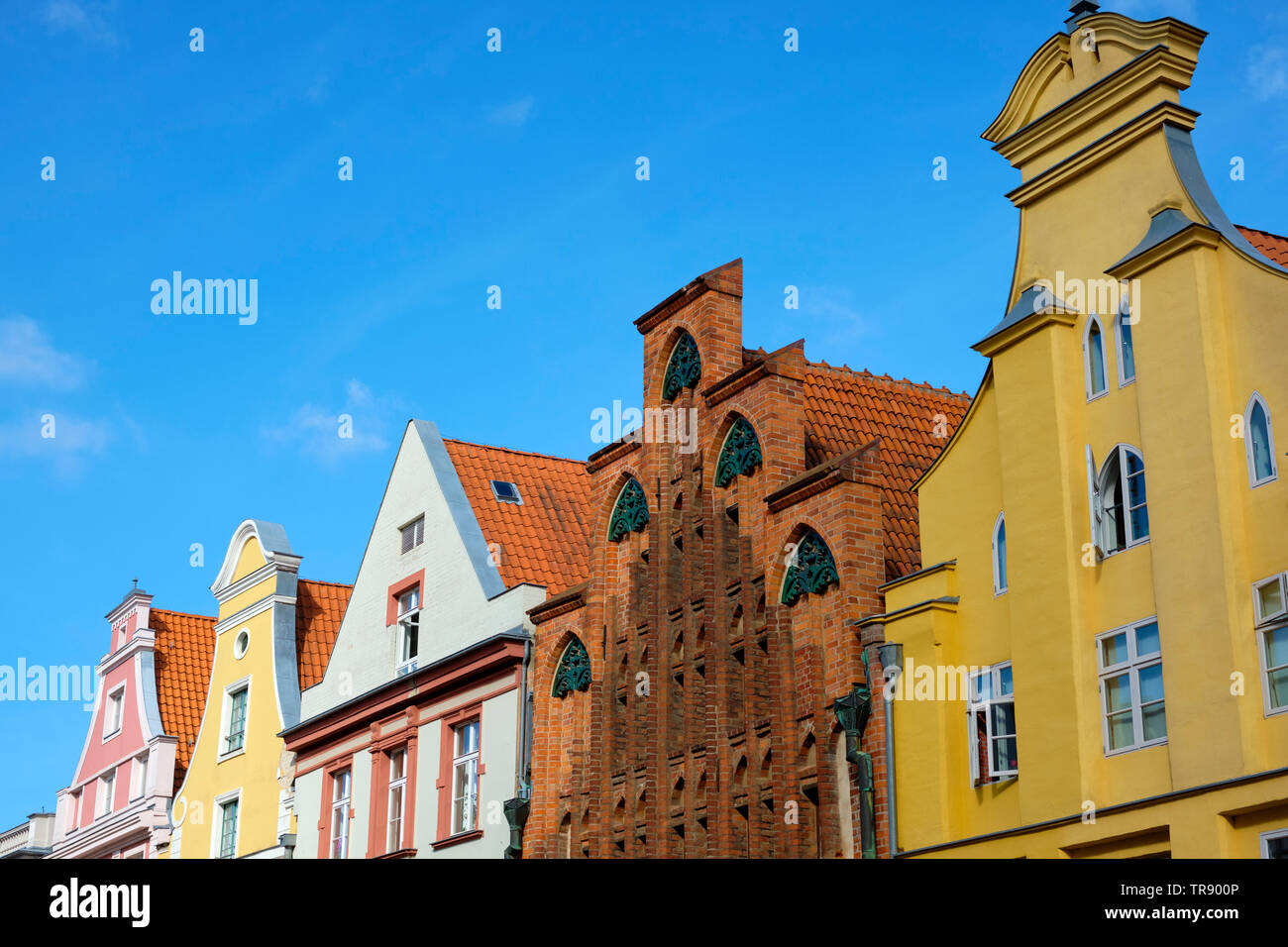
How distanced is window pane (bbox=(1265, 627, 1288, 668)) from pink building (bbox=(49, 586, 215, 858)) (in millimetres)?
29140

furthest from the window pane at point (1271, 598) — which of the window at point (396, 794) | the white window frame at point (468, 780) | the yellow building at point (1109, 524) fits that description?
the window at point (396, 794)

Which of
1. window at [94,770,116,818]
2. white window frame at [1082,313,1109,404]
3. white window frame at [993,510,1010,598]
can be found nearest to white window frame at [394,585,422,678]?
window at [94,770,116,818]

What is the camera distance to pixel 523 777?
25.6 m

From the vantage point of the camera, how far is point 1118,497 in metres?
17.1

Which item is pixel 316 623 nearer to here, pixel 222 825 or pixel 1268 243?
pixel 222 825

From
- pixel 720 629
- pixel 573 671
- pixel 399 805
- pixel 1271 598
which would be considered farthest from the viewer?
pixel 399 805

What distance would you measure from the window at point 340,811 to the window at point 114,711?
1273cm

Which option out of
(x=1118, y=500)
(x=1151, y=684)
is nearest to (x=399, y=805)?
(x=1118, y=500)

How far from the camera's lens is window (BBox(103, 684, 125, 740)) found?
42.6 m

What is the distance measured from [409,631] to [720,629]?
10.5m

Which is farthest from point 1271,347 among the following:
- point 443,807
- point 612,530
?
point 443,807

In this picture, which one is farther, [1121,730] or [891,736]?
[891,736]

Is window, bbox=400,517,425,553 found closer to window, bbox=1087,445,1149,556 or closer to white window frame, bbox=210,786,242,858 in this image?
white window frame, bbox=210,786,242,858
